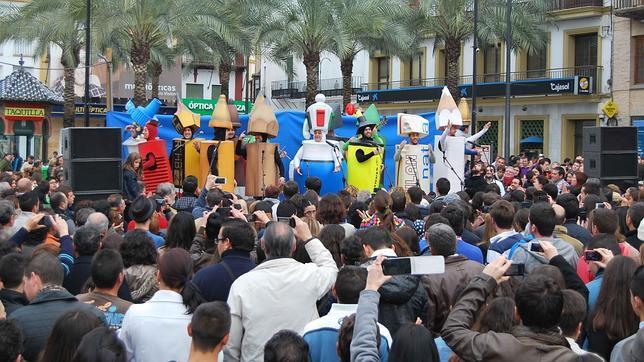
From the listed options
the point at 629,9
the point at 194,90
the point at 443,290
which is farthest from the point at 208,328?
the point at 194,90

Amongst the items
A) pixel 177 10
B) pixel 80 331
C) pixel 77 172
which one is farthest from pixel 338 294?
pixel 177 10

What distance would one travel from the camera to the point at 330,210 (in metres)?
7.78

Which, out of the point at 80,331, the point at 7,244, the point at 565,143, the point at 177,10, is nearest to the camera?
the point at 80,331

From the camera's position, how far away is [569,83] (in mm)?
36406

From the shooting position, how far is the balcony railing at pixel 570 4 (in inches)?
1438

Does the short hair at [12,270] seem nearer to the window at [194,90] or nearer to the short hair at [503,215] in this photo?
the short hair at [503,215]

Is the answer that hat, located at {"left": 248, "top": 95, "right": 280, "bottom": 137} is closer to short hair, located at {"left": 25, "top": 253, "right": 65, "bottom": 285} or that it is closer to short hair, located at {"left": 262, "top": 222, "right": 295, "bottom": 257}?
short hair, located at {"left": 262, "top": 222, "right": 295, "bottom": 257}

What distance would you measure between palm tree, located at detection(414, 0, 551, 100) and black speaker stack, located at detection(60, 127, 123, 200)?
21.9 metres

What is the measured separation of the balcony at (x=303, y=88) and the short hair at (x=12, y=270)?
42.5 meters

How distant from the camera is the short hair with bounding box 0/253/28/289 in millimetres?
5270

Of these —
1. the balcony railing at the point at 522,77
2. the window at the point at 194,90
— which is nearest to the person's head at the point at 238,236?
the balcony railing at the point at 522,77

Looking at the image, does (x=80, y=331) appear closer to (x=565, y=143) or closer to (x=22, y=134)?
(x=22, y=134)

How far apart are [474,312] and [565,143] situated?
34577 millimetres

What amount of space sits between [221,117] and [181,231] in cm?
971
